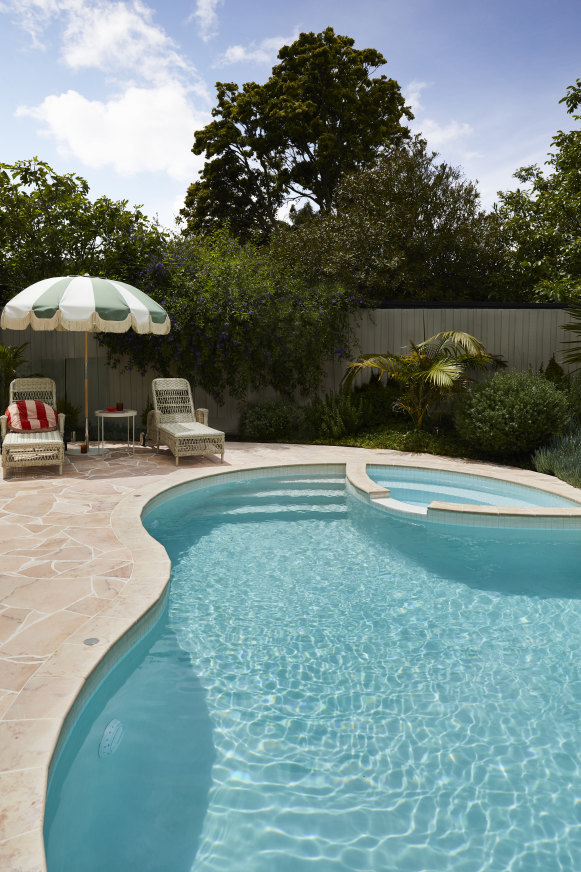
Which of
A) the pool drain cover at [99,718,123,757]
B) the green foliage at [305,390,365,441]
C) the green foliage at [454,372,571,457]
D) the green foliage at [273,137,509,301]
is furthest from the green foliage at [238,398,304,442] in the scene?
the pool drain cover at [99,718,123,757]

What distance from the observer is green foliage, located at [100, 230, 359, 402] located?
10.8 m

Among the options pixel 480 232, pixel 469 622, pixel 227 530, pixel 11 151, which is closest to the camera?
pixel 469 622

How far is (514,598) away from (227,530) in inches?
120

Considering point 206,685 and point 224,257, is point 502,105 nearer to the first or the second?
point 224,257

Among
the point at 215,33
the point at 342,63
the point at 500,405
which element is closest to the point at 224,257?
the point at 215,33

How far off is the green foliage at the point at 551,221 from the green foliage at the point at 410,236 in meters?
0.61

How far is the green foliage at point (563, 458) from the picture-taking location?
7.87m

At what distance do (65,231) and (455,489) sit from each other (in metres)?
8.62

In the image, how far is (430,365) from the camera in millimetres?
10297

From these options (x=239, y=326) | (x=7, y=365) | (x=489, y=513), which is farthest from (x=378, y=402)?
(x=7, y=365)

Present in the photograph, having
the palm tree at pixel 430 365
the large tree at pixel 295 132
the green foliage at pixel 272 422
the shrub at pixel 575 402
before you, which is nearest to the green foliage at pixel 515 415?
the shrub at pixel 575 402

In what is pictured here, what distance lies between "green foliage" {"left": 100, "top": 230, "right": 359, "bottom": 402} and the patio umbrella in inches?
98.6

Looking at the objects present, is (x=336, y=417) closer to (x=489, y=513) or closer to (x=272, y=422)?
(x=272, y=422)

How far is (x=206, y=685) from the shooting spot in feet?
11.3
